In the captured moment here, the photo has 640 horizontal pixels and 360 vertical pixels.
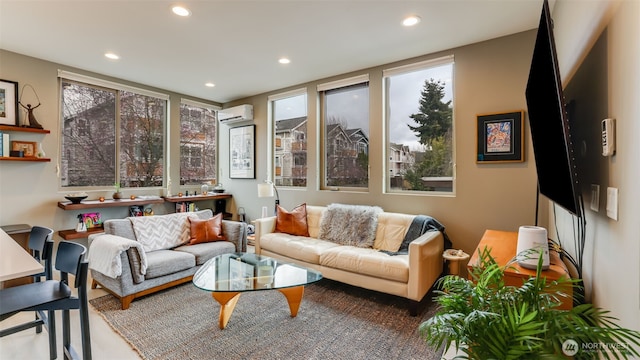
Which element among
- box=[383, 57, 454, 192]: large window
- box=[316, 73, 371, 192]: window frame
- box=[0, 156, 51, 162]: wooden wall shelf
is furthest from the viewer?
box=[316, 73, 371, 192]: window frame

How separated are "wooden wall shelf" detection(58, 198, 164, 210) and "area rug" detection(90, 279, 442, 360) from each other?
1431 mm

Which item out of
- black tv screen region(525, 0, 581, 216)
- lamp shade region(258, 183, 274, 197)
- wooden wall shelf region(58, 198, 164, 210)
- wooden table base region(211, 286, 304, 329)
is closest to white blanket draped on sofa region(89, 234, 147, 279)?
wooden table base region(211, 286, 304, 329)

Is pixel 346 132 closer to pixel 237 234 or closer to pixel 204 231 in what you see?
pixel 237 234

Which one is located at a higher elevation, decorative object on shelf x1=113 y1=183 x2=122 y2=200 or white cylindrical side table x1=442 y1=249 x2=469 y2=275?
decorative object on shelf x1=113 y1=183 x2=122 y2=200

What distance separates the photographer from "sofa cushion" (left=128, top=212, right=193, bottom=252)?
337cm

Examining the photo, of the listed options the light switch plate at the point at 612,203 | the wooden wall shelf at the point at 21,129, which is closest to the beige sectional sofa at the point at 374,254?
the light switch plate at the point at 612,203

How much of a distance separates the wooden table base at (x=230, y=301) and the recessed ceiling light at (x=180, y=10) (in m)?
2.48

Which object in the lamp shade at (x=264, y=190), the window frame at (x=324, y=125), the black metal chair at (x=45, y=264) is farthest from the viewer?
the lamp shade at (x=264, y=190)

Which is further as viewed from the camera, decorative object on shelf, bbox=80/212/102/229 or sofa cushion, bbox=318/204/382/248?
decorative object on shelf, bbox=80/212/102/229

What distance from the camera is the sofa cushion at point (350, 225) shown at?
3.53m

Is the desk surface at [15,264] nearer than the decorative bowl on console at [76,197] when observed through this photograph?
Yes

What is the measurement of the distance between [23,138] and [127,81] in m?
1.52

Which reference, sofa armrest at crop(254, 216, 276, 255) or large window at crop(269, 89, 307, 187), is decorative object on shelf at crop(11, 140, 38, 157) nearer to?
sofa armrest at crop(254, 216, 276, 255)
